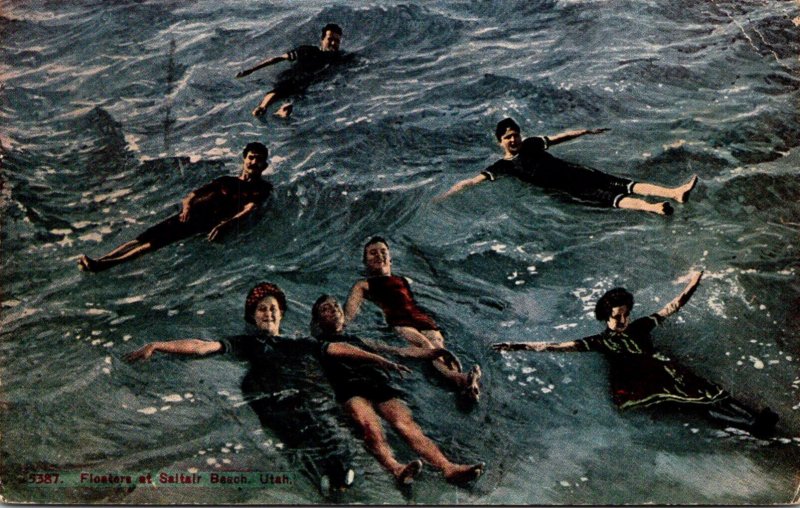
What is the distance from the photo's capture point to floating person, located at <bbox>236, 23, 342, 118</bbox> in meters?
7.91

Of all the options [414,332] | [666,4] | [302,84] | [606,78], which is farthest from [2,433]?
[666,4]

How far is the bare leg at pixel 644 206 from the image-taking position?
737 cm

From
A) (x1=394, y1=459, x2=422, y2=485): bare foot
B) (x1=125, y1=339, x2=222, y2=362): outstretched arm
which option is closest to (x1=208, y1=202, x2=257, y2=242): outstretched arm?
(x1=125, y1=339, x2=222, y2=362): outstretched arm

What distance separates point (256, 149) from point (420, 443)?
2.74 m

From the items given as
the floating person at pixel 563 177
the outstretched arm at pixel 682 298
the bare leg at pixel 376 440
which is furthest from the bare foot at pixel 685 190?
the bare leg at pixel 376 440

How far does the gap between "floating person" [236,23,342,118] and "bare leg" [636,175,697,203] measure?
9.12ft

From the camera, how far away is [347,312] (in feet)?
23.2

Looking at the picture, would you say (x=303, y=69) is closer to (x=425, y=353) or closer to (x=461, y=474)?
(x=425, y=353)

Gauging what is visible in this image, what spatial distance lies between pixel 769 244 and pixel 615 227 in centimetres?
122

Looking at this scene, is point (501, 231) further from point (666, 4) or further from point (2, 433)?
point (2, 433)

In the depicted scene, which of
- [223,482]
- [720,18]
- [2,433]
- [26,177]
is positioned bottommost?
[223,482]

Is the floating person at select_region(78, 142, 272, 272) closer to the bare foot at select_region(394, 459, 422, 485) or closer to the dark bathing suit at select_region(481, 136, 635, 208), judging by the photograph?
the dark bathing suit at select_region(481, 136, 635, 208)

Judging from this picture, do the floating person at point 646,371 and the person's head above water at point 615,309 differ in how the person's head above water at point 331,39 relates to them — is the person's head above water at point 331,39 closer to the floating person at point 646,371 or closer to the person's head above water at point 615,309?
the floating person at point 646,371

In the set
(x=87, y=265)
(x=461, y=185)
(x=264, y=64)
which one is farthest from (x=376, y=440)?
(x=264, y=64)
